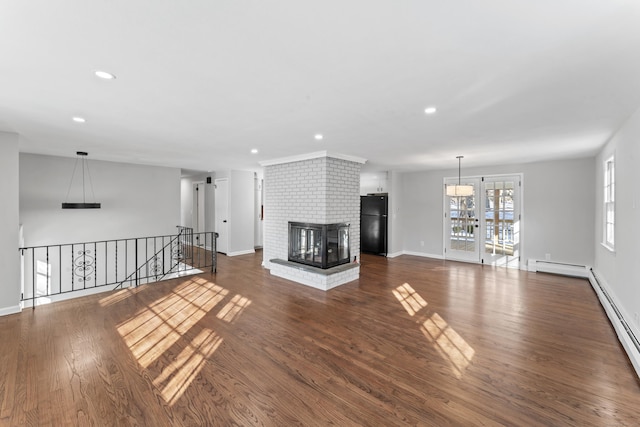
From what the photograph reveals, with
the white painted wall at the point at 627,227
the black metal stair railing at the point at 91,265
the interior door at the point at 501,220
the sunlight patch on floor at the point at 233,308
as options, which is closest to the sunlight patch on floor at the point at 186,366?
the sunlight patch on floor at the point at 233,308

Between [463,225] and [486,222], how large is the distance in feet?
1.71

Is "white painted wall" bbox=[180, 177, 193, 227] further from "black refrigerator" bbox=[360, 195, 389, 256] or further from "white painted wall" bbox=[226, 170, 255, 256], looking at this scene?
"black refrigerator" bbox=[360, 195, 389, 256]

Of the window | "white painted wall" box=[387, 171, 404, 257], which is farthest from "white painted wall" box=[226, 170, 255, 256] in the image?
the window

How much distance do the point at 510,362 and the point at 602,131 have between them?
128 inches

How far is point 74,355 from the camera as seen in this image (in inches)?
108

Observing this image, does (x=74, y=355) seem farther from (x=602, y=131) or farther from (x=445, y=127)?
(x=602, y=131)

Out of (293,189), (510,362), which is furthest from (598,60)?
(293,189)

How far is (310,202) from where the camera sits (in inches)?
210

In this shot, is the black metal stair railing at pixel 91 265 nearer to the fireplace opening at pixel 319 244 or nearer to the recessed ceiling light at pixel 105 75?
the fireplace opening at pixel 319 244

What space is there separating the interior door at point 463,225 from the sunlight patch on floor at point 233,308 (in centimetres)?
555

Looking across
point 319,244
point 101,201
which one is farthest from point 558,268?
point 101,201

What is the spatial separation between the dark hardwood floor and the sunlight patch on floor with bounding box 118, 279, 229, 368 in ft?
0.08

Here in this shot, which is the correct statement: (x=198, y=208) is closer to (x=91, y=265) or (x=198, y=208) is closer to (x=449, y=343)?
(x=91, y=265)

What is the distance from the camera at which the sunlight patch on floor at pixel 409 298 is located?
4.03 metres
